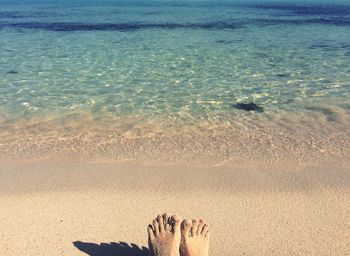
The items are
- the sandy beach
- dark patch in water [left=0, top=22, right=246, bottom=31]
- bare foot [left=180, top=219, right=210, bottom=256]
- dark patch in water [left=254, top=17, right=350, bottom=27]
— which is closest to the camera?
bare foot [left=180, top=219, right=210, bottom=256]

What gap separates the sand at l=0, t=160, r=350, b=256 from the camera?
453 cm

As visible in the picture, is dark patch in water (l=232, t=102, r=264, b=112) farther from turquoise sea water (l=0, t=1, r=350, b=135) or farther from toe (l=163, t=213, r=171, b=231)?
toe (l=163, t=213, r=171, b=231)

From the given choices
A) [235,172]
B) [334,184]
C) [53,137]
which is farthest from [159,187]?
[53,137]

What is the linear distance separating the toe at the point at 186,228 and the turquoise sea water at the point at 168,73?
15.6 ft

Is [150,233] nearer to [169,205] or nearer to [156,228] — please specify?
[156,228]

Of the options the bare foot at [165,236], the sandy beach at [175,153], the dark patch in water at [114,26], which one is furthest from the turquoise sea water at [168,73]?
the bare foot at [165,236]

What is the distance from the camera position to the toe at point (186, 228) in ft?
14.1

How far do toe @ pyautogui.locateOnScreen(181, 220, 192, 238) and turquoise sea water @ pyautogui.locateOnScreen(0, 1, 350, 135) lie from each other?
15.6 feet

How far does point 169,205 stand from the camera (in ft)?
17.9

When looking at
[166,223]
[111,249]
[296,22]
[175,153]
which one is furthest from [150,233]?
[296,22]

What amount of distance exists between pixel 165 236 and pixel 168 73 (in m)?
10.4

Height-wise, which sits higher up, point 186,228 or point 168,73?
point 186,228

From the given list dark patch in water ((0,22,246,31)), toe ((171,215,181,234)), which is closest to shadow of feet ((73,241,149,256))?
toe ((171,215,181,234))

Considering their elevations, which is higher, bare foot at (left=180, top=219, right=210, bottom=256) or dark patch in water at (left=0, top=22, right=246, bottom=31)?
bare foot at (left=180, top=219, right=210, bottom=256)
